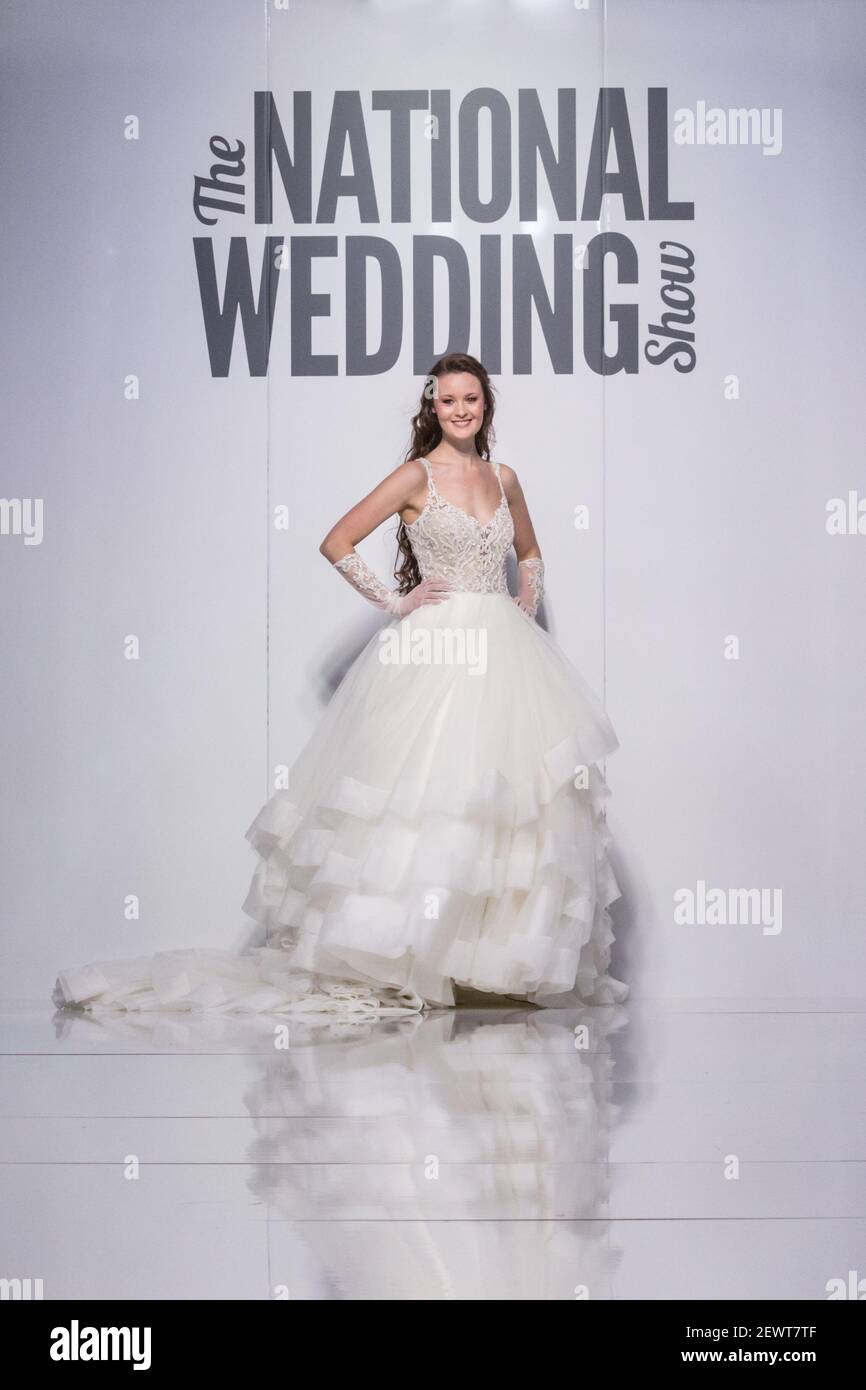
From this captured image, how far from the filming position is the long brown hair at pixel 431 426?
4395 millimetres

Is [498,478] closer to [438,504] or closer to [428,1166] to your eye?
[438,504]

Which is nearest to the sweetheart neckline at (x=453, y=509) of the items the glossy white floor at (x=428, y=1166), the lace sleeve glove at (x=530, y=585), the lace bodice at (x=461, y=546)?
the lace bodice at (x=461, y=546)

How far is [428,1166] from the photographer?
2033mm

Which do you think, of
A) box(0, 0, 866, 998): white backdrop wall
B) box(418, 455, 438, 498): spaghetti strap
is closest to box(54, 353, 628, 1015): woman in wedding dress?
box(418, 455, 438, 498): spaghetti strap

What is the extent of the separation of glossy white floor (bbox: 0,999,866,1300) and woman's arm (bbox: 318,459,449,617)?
4.47 feet

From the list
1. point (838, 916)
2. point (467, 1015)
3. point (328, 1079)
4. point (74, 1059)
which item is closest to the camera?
point (328, 1079)

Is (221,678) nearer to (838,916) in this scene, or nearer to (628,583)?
(628,583)

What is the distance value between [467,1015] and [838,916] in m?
1.41

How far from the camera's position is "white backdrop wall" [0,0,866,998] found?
180 inches

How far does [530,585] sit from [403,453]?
0.63 meters

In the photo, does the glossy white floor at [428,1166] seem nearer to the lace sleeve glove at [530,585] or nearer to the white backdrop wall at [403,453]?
the white backdrop wall at [403,453]

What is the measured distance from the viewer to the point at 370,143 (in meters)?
4.61

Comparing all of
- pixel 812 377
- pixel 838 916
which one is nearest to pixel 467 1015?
pixel 838 916

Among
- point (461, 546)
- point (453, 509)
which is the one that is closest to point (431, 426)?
point (453, 509)
